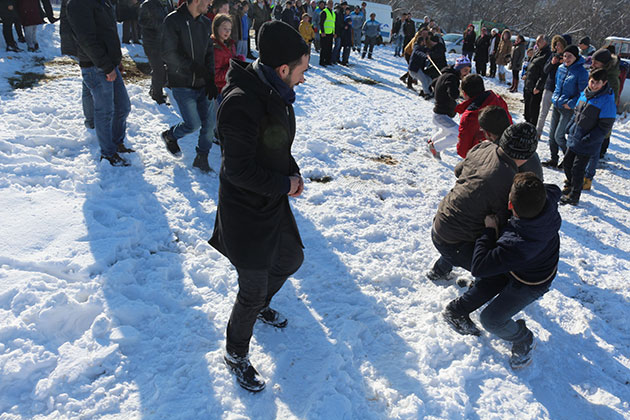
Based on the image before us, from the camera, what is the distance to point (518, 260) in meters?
2.36

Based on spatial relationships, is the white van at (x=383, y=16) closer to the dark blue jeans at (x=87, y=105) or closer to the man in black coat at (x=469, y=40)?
the man in black coat at (x=469, y=40)

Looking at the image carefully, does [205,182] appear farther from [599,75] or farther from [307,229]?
[599,75]

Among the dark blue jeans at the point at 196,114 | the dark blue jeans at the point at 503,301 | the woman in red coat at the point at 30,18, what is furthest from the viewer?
the woman in red coat at the point at 30,18

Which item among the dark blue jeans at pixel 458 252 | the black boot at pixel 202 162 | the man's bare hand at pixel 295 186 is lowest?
the black boot at pixel 202 162

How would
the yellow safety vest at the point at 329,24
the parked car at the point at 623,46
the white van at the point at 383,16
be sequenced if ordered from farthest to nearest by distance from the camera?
1. the white van at the point at 383,16
2. the yellow safety vest at the point at 329,24
3. the parked car at the point at 623,46

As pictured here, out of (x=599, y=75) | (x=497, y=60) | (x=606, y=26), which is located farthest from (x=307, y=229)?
(x=606, y=26)

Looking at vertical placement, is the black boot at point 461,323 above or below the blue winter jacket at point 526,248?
below

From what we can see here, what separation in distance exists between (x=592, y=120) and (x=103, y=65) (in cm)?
588

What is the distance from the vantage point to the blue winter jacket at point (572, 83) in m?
5.84

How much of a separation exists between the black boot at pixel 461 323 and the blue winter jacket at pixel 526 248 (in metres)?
0.54

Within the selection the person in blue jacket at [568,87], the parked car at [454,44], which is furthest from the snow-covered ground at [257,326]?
the parked car at [454,44]

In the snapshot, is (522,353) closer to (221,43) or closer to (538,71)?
(221,43)

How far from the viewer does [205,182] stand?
4.71m

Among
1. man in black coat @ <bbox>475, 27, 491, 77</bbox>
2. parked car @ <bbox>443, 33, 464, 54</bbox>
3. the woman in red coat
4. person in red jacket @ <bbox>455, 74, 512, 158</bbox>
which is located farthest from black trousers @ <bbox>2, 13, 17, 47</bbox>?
parked car @ <bbox>443, 33, 464, 54</bbox>
